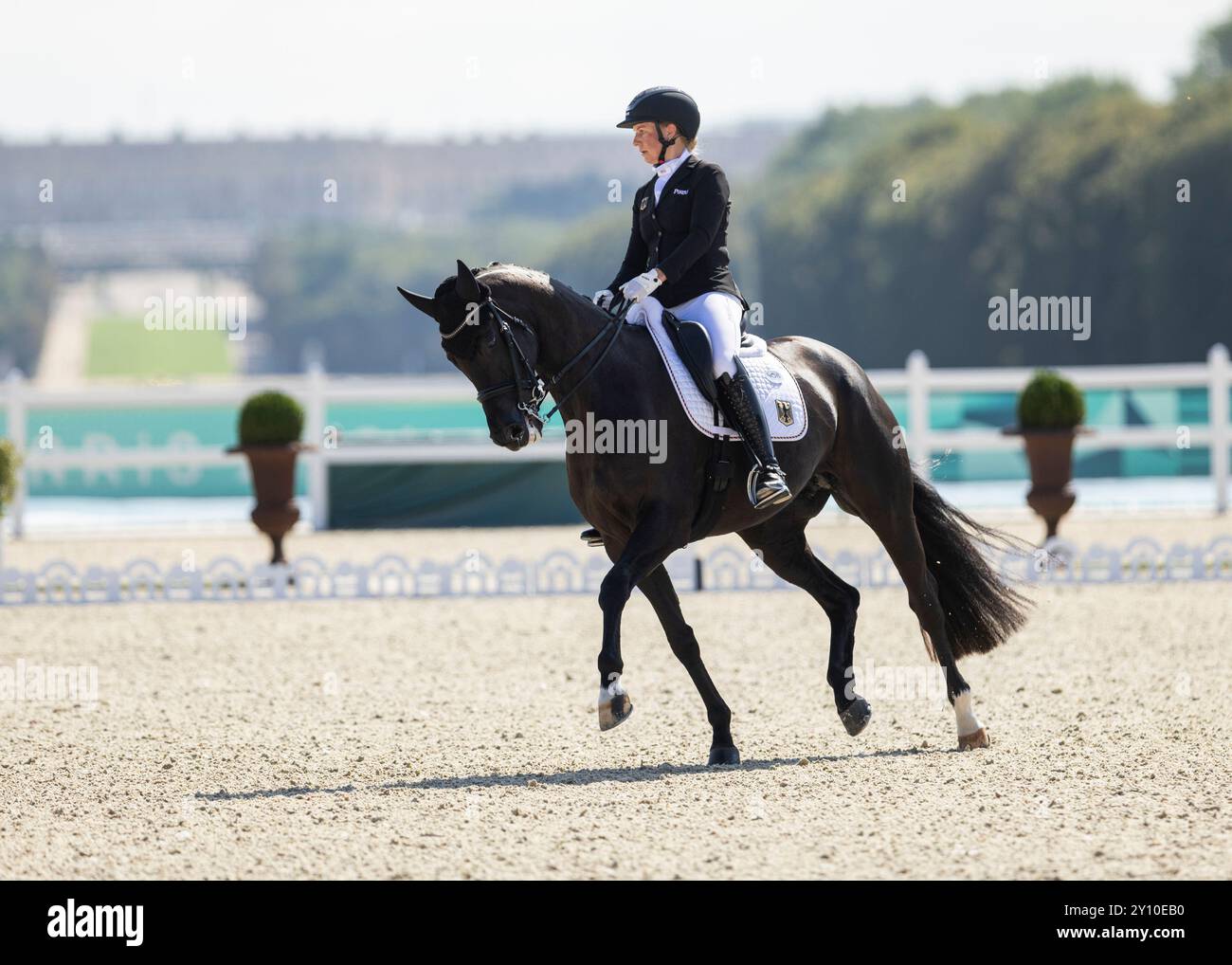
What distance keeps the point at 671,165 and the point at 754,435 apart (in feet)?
3.80

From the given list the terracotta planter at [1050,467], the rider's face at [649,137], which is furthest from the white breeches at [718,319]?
the terracotta planter at [1050,467]

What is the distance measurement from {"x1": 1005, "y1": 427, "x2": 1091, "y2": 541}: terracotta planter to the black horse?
6.76m

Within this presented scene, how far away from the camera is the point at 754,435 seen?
24.2ft

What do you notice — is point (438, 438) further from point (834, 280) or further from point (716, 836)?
point (834, 280)

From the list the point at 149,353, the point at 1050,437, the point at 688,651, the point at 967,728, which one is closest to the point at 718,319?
the point at 688,651

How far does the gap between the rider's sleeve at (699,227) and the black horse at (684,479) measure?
32 centimetres

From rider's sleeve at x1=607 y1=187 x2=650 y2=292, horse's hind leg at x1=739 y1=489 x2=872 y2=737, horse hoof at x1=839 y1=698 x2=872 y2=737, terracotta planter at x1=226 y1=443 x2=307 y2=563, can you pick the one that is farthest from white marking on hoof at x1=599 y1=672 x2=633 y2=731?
terracotta planter at x1=226 y1=443 x2=307 y2=563

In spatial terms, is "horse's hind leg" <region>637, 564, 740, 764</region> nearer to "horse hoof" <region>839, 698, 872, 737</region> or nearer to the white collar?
"horse hoof" <region>839, 698, 872, 737</region>

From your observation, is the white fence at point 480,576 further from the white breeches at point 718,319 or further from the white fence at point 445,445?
the white breeches at point 718,319

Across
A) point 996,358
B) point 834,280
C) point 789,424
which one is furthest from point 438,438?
point 834,280

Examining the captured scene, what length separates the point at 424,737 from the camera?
26.8 feet

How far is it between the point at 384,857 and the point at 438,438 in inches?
556

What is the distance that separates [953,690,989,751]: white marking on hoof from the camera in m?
7.52

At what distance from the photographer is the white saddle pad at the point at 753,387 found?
289 inches
